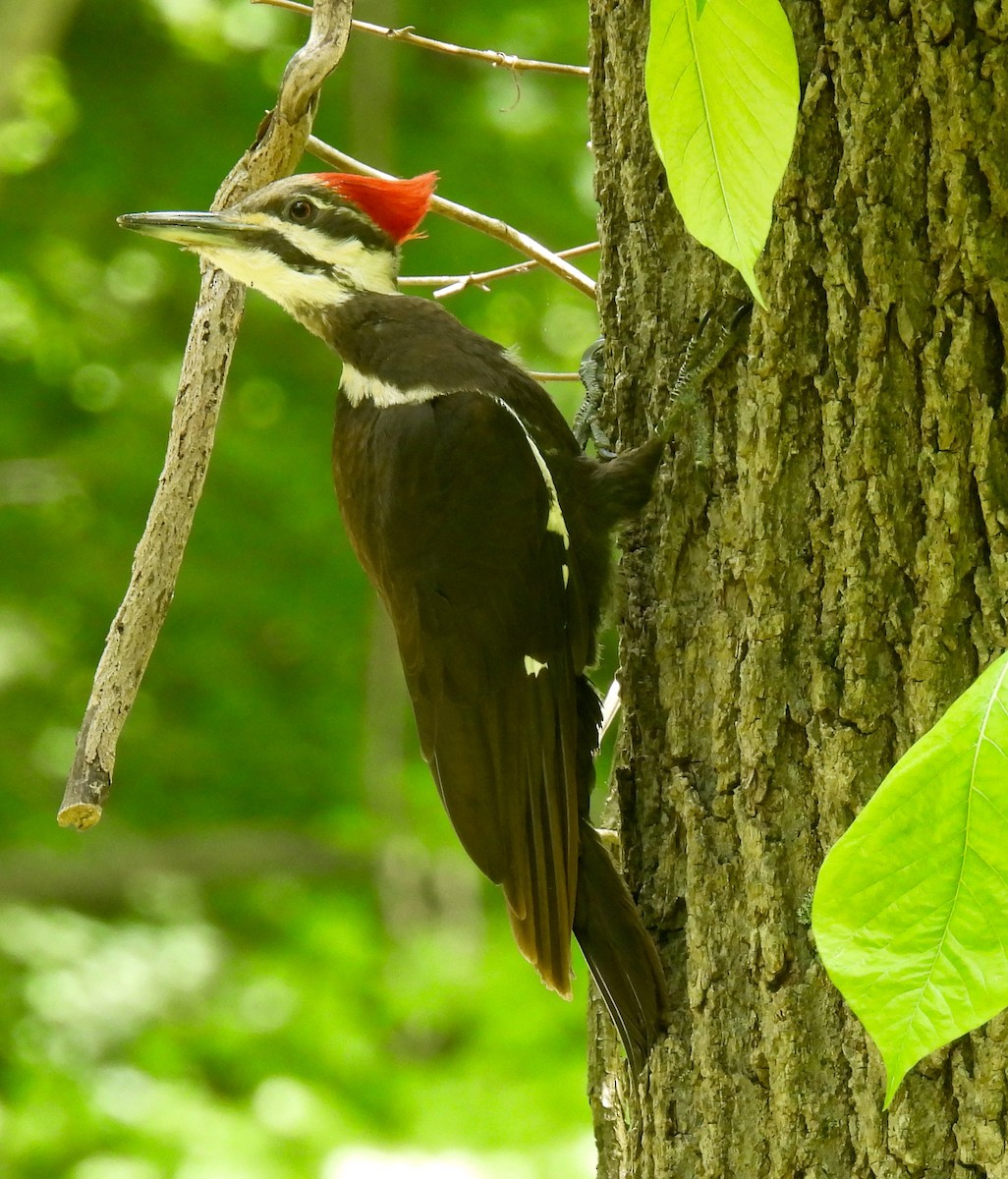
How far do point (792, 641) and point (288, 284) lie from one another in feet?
3.06

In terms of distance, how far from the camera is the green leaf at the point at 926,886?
0.74 m

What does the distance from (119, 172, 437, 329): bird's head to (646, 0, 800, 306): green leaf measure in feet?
3.29

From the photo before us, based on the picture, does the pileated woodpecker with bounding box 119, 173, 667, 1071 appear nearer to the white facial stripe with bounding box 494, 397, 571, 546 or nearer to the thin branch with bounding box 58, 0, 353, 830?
the white facial stripe with bounding box 494, 397, 571, 546

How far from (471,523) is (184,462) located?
0.50m

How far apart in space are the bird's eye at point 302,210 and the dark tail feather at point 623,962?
96cm

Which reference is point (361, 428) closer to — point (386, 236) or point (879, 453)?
point (386, 236)

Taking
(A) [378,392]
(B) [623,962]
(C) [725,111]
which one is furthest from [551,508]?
(C) [725,111]

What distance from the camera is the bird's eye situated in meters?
1.84

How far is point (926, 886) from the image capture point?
0.75 metres

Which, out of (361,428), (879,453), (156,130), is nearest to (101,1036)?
(156,130)

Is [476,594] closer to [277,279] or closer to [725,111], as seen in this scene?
[277,279]

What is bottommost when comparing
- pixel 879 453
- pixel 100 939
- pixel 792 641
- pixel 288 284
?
pixel 792 641

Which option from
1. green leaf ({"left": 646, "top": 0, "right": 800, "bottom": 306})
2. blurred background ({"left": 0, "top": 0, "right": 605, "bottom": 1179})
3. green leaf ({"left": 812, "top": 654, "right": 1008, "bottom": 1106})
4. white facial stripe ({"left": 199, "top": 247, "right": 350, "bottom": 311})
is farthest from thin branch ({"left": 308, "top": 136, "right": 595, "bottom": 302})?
blurred background ({"left": 0, "top": 0, "right": 605, "bottom": 1179})

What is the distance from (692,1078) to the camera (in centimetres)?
137
